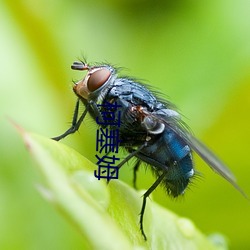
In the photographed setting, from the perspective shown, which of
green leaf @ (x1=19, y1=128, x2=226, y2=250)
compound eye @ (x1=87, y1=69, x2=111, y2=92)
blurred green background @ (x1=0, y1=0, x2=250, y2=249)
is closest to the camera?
green leaf @ (x1=19, y1=128, x2=226, y2=250)

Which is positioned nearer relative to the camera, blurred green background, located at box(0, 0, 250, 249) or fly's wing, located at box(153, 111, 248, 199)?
fly's wing, located at box(153, 111, 248, 199)

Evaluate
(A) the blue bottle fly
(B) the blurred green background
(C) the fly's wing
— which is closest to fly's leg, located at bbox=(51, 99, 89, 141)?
(A) the blue bottle fly

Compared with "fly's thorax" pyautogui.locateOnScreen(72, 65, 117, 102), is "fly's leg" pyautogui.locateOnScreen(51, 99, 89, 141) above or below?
below

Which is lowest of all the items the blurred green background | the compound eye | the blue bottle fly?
the blurred green background

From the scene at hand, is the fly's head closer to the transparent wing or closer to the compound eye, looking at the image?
the compound eye

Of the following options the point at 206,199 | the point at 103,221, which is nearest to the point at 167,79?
the point at 206,199

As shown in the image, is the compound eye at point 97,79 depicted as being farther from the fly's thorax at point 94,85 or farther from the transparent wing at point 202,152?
the transparent wing at point 202,152

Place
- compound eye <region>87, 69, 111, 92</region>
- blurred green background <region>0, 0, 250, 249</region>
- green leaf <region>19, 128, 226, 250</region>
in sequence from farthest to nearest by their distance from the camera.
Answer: blurred green background <region>0, 0, 250, 249</region> → compound eye <region>87, 69, 111, 92</region> → green leaf <region>19, 128, 226, 250</region>
